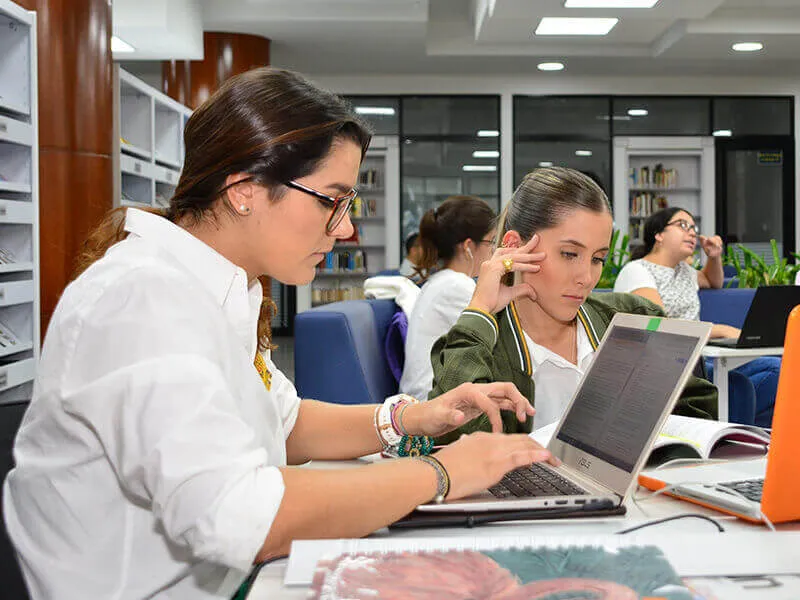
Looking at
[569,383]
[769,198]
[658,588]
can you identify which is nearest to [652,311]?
[569,383]

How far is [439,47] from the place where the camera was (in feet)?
29.8

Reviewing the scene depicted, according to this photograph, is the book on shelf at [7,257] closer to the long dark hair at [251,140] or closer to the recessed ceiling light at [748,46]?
the long dark hair at [251,140]

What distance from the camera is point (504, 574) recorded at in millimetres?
688

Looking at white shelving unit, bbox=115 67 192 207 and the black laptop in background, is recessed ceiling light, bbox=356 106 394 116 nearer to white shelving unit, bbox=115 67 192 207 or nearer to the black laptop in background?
white shelving unit, bbox=115 67 192 207

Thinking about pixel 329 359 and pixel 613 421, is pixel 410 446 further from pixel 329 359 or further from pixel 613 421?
pixel 329 359

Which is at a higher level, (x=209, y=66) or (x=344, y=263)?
(x=209, y=66)

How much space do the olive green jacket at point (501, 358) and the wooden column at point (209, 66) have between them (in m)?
6.79

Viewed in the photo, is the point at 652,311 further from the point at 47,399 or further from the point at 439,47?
the point at 439,47

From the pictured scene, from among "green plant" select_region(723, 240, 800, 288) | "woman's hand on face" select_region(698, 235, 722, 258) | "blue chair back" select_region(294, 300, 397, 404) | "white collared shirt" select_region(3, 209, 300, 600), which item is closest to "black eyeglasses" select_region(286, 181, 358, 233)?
"white collared shirt" select_region(3, 209, 300, 600)

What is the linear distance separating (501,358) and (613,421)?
0.64 metres

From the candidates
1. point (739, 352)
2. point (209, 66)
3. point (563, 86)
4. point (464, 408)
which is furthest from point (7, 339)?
point (563, 86)

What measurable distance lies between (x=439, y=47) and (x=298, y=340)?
7.41 metres

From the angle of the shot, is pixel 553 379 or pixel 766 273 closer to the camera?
pixel 553 379

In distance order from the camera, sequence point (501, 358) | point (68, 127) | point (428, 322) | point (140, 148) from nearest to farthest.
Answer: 1. point (501, 358)
2. point (428, 322)
3. point (68, 127)
4. point (140, 148)
